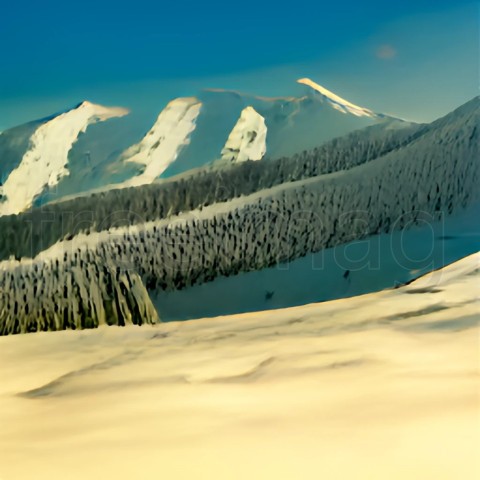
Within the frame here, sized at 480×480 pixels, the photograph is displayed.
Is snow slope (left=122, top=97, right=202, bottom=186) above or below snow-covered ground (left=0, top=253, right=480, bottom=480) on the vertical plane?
above

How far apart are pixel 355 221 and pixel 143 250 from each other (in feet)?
1.24

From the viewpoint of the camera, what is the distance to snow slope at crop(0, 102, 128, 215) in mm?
959

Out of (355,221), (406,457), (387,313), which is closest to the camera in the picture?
(406,457)

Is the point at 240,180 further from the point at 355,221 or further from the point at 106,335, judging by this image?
the point at 106,335

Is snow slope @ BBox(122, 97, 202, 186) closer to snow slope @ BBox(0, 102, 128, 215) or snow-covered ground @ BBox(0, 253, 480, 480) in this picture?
snow slope @ BBox(0, 102, 128, 215)

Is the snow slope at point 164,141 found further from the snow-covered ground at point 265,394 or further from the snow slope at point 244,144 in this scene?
the snow-covered ground at point 265,394

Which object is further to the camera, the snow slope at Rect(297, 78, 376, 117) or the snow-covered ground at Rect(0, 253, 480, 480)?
the snow slope at Rect(297, 78, 376, 117)

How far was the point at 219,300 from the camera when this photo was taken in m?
1.01

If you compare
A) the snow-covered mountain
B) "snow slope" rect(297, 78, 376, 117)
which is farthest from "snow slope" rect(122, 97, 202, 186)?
"snow slope" rect(297, 78, 376, 117)

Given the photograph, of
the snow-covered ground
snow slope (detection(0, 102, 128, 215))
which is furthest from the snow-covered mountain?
the snow-covered ground

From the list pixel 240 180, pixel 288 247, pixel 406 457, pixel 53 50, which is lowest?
pixel 406 457

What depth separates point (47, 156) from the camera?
0.97 metres

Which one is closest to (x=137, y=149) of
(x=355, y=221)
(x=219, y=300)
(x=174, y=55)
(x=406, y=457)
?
(x=174, y=55)

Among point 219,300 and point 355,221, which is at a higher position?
point 355,221
